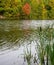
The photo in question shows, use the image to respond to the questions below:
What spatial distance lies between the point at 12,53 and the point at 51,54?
7.07 metres

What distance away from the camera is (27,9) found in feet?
201

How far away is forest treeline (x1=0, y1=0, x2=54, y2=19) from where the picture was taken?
56.6 m

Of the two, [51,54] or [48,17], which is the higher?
[51,54]

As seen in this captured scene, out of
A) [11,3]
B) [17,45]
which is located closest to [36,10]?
[11,3]

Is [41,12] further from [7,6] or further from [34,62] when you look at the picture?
[34,62]

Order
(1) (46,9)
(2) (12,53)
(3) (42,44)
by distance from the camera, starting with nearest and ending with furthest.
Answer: (3) (42,44), (2) (12,53), (1) (46,9)

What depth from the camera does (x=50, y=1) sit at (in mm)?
67750

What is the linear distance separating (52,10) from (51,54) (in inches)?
2238

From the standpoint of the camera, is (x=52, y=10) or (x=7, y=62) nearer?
(x=7, y=62)

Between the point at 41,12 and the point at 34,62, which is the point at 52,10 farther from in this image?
the point at 34,62

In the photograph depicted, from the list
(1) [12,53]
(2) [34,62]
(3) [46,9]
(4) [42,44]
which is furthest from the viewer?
(3) [46,9]

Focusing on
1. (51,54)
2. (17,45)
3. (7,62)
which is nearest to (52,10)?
(17,45)

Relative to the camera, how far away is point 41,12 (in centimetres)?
6369

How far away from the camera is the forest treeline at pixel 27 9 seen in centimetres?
5662
